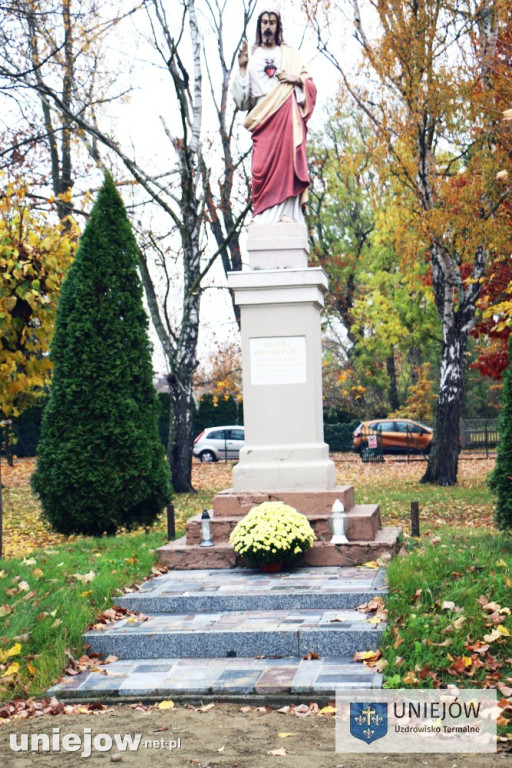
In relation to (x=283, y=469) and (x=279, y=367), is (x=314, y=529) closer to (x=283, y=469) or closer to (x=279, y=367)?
(x=283, y=469)

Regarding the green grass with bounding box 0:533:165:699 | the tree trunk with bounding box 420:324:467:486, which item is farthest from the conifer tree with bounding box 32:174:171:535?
the tree trunk with bounding box 420:324:467:486

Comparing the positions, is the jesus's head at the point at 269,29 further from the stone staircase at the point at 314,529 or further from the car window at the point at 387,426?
the car window at the point at 387,426

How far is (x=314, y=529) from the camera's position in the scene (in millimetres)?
→ 9516

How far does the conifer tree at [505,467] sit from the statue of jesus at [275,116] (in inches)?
122

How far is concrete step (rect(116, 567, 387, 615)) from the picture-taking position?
25.4 ft

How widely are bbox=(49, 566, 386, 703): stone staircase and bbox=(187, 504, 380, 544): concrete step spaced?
26.7 inches

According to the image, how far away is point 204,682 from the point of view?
6258 mm

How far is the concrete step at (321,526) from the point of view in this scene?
9.39 m

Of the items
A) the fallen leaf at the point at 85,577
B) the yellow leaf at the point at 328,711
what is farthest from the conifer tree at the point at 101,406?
the yellow leaf at the point at 328,711

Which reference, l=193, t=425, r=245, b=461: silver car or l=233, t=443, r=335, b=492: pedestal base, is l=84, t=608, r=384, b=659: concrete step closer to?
l=233, t=443, r=335, b=492: pedestal base

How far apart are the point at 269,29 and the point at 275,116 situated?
1.09 metres

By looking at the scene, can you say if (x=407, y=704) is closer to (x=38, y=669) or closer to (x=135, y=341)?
(x=38, y=669)

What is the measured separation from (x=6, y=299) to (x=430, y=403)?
29.5 m

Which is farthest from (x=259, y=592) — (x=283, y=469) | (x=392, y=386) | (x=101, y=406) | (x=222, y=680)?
(x=392, y=386)
